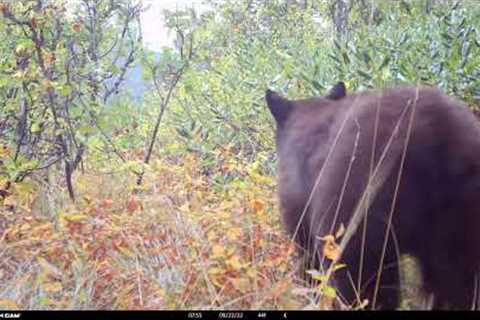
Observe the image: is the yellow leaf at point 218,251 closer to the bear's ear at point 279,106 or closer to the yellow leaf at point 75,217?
the yellow leaf at point 75,217

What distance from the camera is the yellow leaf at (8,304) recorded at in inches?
115

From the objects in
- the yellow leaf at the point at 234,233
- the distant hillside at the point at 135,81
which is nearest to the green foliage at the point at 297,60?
the distant hillside at the point at 135,81

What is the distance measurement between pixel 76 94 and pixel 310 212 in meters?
2.43

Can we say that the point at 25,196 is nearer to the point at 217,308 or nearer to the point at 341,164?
the point at 217,308

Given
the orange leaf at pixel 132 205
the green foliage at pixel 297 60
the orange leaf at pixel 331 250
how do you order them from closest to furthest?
the orange leaf at pixel 331 250 → the orange leaf at pixel 132 205 → the green foliage at pixel 297 60

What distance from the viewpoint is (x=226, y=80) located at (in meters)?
6.39

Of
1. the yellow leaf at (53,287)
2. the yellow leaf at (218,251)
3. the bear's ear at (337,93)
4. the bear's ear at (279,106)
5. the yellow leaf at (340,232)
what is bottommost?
Answer: the yellow leaf at (53,287)

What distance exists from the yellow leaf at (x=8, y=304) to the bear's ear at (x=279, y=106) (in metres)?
1.48

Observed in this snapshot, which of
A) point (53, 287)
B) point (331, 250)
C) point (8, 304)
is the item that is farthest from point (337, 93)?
point (8, 304)

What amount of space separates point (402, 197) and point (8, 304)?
1.47 metres

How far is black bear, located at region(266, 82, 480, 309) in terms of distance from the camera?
273 centimetres

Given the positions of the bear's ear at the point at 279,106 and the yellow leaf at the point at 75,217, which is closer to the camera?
the yellow leaf at the point at 75,217

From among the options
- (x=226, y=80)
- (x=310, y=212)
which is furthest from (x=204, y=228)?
(x=226, y=80)

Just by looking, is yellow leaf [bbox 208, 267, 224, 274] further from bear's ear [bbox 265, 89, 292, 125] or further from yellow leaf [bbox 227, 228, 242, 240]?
bear's ear [bbox 265, 89, 292, 125]
